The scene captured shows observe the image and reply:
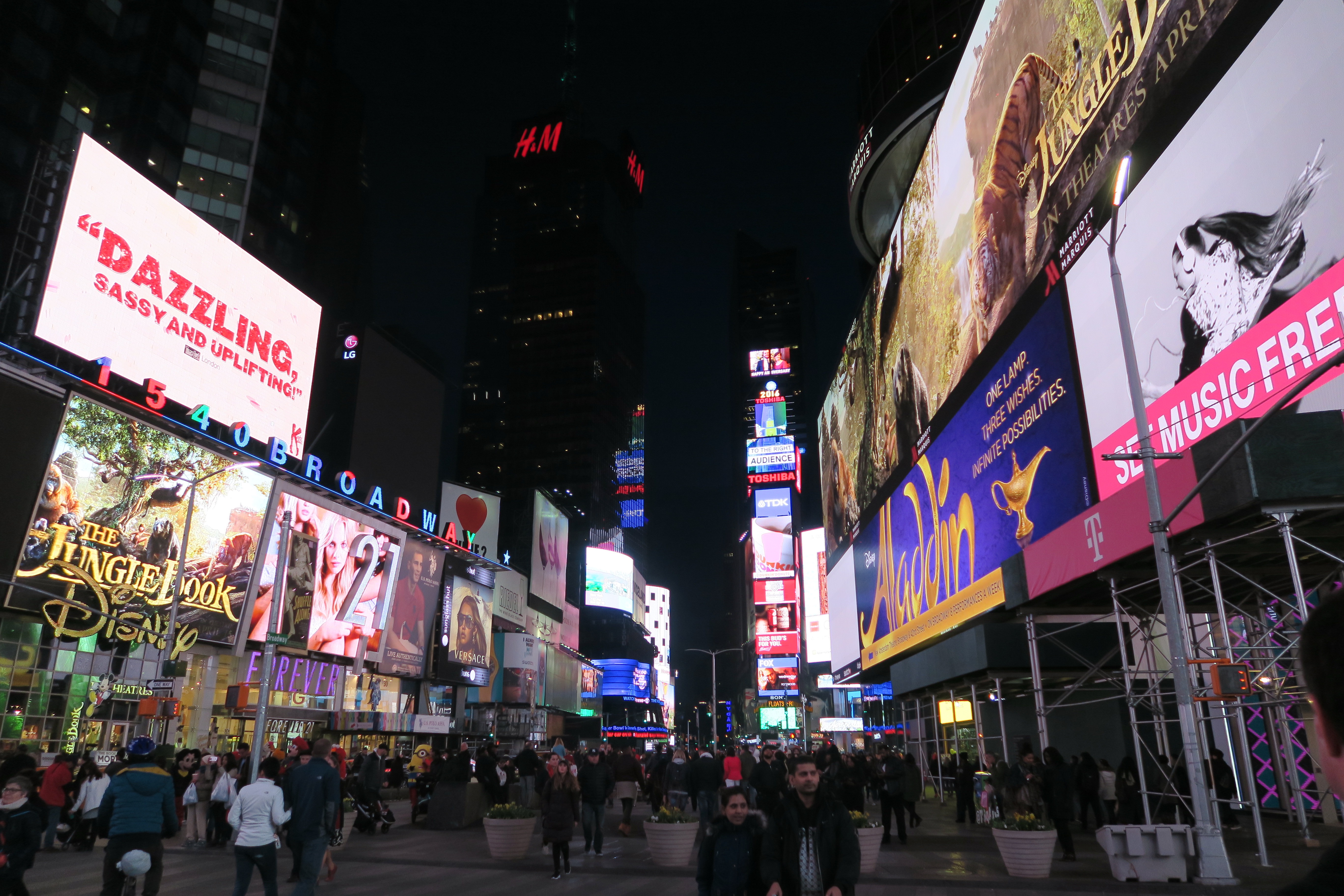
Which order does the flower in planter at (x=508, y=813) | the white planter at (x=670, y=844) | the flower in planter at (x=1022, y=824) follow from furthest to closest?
the flower in planter at (x=508, y=813) → the white planter at (x=670, y=844) → the flower in planter at (x=1022, y=824)

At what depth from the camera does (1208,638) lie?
24.6 meters

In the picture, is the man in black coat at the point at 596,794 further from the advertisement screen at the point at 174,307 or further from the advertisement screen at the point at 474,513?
the advertisement screen at the point at 474,513

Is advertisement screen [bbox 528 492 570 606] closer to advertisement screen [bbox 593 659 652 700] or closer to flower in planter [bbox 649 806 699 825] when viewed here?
advertisement screen [bbox 593 659 652 700]

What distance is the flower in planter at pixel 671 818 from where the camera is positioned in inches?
627

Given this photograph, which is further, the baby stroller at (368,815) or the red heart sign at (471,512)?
the red heart sign at (471,512)

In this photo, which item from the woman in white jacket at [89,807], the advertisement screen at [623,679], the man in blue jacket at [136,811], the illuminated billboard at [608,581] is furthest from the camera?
the advertisement screen at [623,679]

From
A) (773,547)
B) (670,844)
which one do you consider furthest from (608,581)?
(670,844)

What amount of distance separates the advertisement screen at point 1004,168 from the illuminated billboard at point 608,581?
87465 millimetres

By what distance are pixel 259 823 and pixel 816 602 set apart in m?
91.0

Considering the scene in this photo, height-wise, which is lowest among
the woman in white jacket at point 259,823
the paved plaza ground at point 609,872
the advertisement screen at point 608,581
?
the paved plaza ground at point 609,872

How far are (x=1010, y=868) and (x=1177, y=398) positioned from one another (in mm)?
9668

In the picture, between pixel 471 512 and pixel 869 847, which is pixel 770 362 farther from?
pixel 869 847

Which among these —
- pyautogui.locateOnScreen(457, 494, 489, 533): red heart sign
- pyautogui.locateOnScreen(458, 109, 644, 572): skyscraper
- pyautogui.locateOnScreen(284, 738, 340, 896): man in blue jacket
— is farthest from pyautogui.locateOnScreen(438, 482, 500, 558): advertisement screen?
pyautogui.locateOnScreen(458, 109, 644, 572): skyscraper

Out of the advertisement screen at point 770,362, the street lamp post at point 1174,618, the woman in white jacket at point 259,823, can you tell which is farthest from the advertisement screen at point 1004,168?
the advertisement screen at point 770,362
